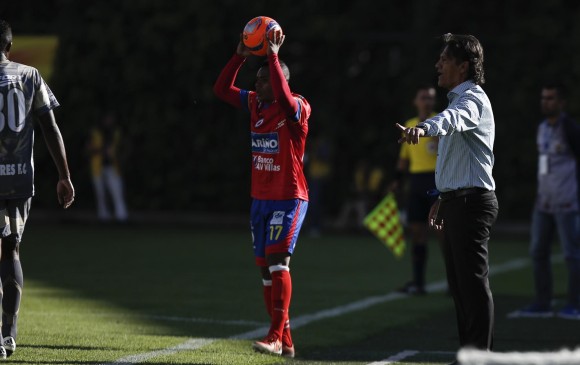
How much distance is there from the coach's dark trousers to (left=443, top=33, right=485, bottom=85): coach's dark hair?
0.73 m

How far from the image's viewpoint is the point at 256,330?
10281 mm

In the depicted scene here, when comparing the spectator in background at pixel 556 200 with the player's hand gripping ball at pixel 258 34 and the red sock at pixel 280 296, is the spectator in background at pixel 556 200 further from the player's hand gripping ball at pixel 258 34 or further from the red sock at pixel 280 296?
the player's hand gripping ball at pixel 258 34

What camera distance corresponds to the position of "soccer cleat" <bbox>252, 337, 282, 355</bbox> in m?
8.68

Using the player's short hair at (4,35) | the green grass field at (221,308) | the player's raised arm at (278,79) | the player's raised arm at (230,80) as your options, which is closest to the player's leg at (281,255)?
the green grass field at (221,308)

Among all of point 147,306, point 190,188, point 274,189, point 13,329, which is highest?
point 274,189

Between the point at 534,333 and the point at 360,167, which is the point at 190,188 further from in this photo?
the point at 534,333

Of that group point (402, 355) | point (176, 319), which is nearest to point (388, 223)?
point (176, 319)

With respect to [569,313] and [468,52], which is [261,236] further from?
[569,313]

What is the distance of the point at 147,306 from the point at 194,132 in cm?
1646

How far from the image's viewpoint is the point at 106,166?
84.4ft

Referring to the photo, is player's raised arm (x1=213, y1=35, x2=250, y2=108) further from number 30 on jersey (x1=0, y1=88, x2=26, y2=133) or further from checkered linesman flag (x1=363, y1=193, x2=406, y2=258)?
checkered linesman flag (x1=363, y1=193, x2=406, y2=258)

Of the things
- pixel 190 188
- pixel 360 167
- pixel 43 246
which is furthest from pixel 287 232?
pixel 190 188

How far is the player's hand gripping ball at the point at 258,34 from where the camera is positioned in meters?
8.69

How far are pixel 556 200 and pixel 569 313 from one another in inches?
42.6
